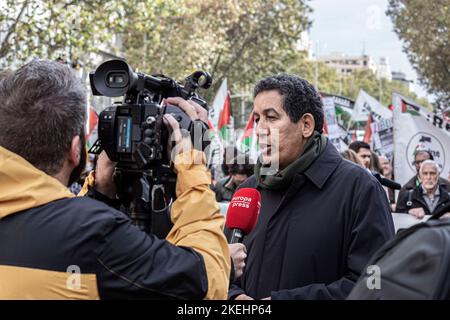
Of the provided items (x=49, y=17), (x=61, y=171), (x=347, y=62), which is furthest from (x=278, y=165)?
(x=347, y=62)

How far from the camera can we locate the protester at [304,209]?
2824mm

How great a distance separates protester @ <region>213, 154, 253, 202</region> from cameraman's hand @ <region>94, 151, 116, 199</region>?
197 inches

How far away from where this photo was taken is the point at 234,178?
25.6ft

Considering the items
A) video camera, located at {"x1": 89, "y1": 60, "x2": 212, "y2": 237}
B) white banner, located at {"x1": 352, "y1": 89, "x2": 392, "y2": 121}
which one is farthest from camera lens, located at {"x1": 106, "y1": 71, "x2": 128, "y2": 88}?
white banner, located at {"x1": 352, "y1": 89, "x2": 392, "y2": 121}

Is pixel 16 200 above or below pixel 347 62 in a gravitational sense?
below

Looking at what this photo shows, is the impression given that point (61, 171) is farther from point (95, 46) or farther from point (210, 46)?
point (210, 46)

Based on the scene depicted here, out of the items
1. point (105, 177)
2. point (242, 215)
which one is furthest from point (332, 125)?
point (105, 177)

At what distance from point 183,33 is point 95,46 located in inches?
437

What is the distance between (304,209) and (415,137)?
20.7ft

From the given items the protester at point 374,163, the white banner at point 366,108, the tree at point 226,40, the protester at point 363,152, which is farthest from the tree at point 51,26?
the tree at point 226,40

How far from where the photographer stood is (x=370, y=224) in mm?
2811

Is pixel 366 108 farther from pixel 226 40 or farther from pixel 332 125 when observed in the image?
pixel 226 40

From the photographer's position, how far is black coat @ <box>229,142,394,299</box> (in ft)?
9.19

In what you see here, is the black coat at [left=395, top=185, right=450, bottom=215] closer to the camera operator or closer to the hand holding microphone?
the hand holding microphone
